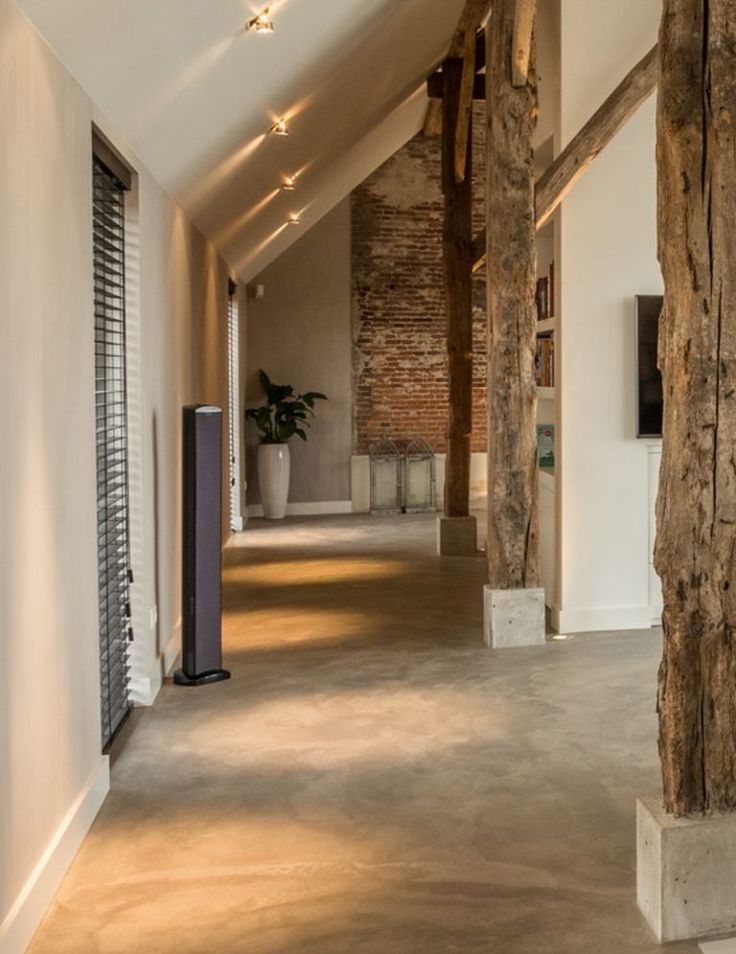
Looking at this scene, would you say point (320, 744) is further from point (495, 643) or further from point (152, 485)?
point (495, 643)

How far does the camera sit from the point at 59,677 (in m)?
3.32

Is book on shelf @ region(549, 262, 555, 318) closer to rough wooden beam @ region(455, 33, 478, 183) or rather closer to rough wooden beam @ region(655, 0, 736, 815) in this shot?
rough wooden beam @ region(455, 33, 478, 183)

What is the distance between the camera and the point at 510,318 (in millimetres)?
6219

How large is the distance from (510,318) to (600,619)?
183 centimetres

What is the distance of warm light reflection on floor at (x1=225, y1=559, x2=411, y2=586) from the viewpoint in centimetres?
833

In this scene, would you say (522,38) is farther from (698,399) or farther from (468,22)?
(698,399)

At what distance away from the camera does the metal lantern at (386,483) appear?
500 inches

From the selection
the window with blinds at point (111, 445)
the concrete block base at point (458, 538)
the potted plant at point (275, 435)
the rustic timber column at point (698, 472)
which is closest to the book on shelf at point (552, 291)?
the window with blinds at point (111, 445)

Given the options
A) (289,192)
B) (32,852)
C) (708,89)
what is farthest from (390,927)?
(289,192)

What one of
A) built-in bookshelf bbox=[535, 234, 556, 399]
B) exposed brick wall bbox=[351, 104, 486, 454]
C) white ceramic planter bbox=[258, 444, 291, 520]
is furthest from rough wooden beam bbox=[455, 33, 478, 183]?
white ceramic planter bbox=[258, 444, 291, 520]

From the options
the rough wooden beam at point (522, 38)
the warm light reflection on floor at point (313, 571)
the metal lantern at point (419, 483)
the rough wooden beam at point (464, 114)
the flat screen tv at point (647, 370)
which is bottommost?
the warm light reflection on floor at point (313, 571)

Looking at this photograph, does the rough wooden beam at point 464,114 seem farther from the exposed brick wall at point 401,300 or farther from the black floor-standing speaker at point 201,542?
the black floor-standing speaker at point 201,542

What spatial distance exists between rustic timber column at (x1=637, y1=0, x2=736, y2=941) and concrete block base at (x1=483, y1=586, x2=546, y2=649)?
127 inches

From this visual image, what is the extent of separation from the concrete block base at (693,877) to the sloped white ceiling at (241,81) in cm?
265
